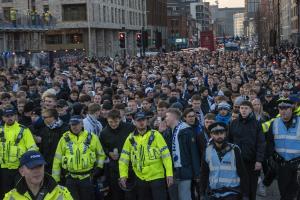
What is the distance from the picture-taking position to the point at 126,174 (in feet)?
26.7

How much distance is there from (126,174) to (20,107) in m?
3.56

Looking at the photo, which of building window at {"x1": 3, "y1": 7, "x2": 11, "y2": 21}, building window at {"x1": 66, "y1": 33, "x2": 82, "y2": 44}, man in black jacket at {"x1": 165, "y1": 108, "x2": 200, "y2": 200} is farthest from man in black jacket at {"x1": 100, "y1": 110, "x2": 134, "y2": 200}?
building window at {"x1": 66, "y1": 33, "x2": 82, "y2": 44}

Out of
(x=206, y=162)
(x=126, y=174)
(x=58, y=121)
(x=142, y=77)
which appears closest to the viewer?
(x=206, y=162)

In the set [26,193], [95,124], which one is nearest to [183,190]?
[95,124]

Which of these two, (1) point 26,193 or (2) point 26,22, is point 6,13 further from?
(1) point 26,193

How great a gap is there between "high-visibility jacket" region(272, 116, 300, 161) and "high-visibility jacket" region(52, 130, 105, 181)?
2619mm

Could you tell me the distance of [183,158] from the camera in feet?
27.7

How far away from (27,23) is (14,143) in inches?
1805

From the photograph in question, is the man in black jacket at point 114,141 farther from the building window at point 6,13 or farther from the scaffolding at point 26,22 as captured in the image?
the building window at point 6,13

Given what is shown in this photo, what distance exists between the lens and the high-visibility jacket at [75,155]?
8.16m

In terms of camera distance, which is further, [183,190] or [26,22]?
[26,22]

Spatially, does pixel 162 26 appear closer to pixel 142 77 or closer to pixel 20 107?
pixel 142 77

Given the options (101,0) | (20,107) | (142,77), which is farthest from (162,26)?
(20,107)

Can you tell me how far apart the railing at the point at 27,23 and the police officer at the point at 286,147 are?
39975 mm
